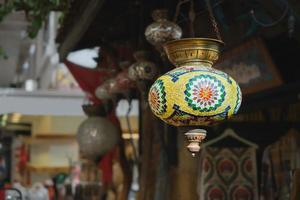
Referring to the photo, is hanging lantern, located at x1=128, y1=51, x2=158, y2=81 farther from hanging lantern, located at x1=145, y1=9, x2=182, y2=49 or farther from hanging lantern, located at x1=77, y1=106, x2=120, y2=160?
hanging lantern, located at x1=77, y1=106, x2=120, y2=160

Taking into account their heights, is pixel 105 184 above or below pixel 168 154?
below

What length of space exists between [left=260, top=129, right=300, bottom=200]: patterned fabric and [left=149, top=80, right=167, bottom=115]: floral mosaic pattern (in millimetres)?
2465

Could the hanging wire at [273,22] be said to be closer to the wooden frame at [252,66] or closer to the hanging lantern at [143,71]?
the wooden frame at [252,66]

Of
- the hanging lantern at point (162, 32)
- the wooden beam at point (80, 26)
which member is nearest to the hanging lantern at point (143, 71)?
the hanging lantern at point (162, 32)

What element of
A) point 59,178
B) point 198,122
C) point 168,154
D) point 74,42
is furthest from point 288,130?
point 59,178

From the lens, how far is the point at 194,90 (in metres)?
2.45

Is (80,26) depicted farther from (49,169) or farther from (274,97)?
(49,169)

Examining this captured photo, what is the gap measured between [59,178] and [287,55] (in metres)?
6.31

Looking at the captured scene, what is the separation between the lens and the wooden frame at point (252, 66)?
397 centimetres

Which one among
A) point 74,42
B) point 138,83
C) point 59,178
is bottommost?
point 59,178

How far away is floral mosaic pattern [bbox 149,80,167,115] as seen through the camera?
2527 mm

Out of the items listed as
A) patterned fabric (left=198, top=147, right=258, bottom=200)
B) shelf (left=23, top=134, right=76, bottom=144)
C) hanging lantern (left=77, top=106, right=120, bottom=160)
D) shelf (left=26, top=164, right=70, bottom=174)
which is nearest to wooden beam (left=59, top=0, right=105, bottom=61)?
hanging lantern (left=77, top=106, right=120, bottom=160)

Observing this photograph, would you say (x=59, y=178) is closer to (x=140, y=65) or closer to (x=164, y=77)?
(x=140, y=65)

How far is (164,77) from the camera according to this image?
255 cm
